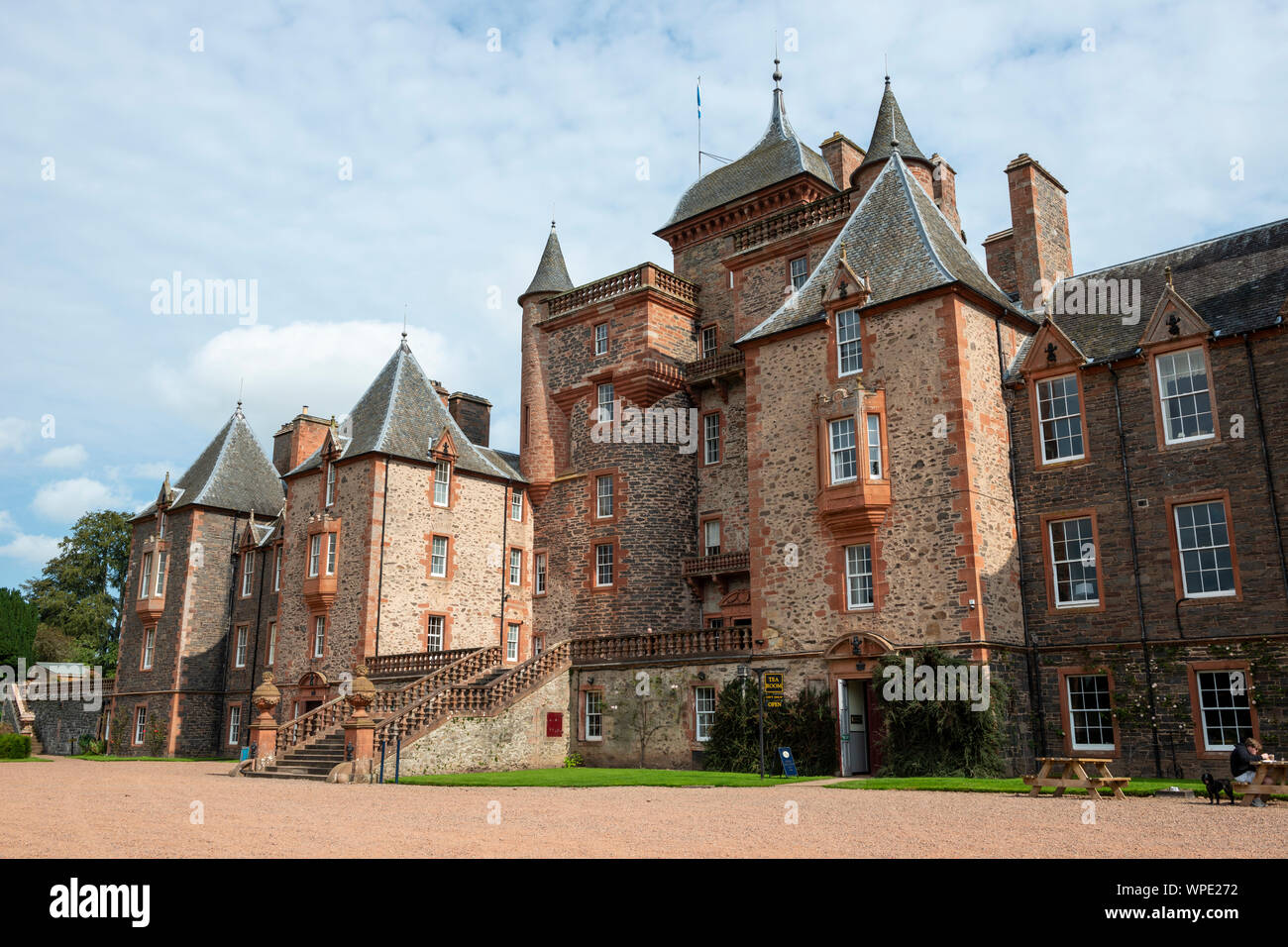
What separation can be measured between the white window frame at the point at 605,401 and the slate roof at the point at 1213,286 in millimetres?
14336

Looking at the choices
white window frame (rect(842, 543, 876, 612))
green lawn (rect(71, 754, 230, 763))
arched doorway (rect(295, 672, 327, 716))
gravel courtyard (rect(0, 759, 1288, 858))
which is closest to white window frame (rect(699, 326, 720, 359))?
white window frame (rect(842, 543, 876, 612))

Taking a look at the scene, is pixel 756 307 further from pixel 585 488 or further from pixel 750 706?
pixel 750 706

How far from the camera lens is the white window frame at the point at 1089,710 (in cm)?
2136

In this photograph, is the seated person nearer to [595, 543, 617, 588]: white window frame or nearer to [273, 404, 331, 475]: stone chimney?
[595, 543, 617, 588]: white window frame

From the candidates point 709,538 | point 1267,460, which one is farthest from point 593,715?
point 1267,460

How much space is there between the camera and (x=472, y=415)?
40.1 metres

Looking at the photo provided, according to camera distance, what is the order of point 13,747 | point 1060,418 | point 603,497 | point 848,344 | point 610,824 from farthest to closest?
1. point 603,497
2. point 13,747
3. point 848,344
4. point 1060,418
5. point 610,824

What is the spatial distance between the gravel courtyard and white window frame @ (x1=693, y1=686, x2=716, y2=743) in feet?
19.5

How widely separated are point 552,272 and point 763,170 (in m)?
8.51

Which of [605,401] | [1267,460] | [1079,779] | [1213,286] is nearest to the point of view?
[1079,779]

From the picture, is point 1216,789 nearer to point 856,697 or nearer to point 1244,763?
point 1244,763
